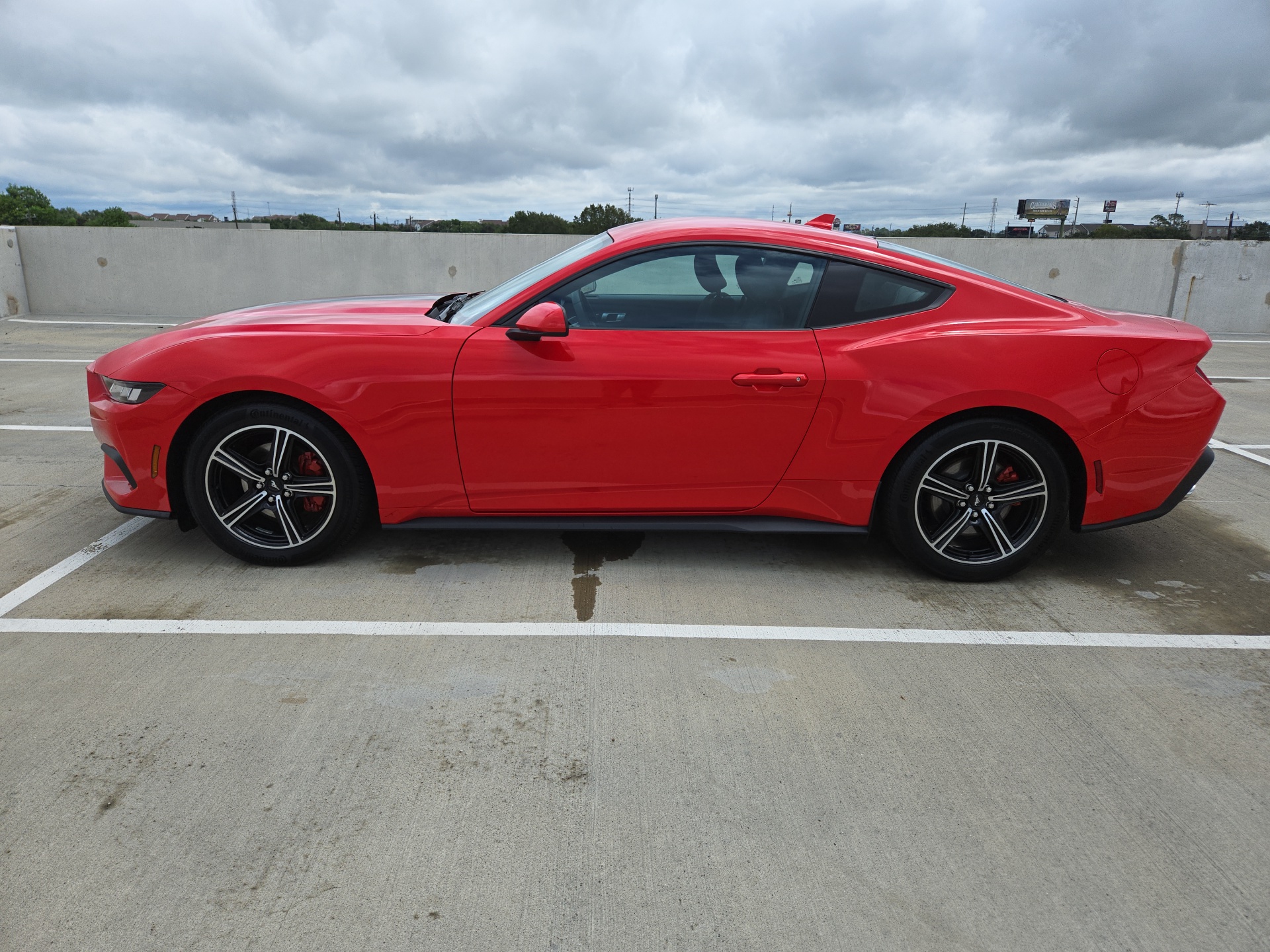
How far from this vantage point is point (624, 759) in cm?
241

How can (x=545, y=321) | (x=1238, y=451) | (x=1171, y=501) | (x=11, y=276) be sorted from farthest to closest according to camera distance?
(x=11, y=276) → (x=1238, y=451) → (x=1171, y=501) → (x=545, y=321)

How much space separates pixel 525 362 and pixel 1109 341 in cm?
232

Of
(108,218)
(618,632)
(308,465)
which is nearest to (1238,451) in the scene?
(618,632)

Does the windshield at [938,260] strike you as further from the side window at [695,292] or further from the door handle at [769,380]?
the door handle at [769,380]

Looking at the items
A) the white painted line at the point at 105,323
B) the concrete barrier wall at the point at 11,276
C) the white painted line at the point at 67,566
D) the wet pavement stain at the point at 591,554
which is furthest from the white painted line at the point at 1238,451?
the concrete barrier wall at the point at 11,276

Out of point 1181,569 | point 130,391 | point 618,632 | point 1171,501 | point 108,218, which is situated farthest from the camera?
point 108,218

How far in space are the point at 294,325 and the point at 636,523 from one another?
1629mm

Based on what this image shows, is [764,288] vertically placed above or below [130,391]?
above

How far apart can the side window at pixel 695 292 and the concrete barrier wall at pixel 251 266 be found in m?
10.9

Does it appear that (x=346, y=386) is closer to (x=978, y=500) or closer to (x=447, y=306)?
(x=447, y=306)

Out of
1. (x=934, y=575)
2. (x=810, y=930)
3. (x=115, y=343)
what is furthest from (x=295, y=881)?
(x=115, y=343)

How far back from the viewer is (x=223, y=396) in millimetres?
3465

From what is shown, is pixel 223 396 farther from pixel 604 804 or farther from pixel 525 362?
pixel 604 804

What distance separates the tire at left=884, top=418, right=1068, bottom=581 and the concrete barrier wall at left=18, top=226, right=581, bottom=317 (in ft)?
37.4
